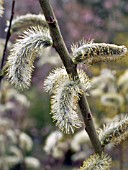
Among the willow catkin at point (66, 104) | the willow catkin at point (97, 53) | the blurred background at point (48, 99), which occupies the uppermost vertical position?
the blurred background at point (48, 99)

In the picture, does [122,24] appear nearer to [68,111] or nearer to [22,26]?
[22,26]

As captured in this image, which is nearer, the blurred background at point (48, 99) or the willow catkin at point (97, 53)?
the willow catkin at point (97, 53)

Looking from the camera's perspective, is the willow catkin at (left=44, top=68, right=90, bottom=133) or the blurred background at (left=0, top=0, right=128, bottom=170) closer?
the willow catkin at (left=44, top=68, right=90, bottom=133)

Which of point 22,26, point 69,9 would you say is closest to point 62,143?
point 22,26

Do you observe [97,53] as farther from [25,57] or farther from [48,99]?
[48,99]

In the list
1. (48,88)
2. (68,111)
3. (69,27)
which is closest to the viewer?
(68,111)

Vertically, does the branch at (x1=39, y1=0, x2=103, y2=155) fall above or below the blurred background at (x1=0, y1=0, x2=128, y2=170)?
below

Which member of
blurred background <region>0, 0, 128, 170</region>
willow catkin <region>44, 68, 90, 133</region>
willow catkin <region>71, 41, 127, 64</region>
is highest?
blurred background <region>0, 0, 128, 170</region>
